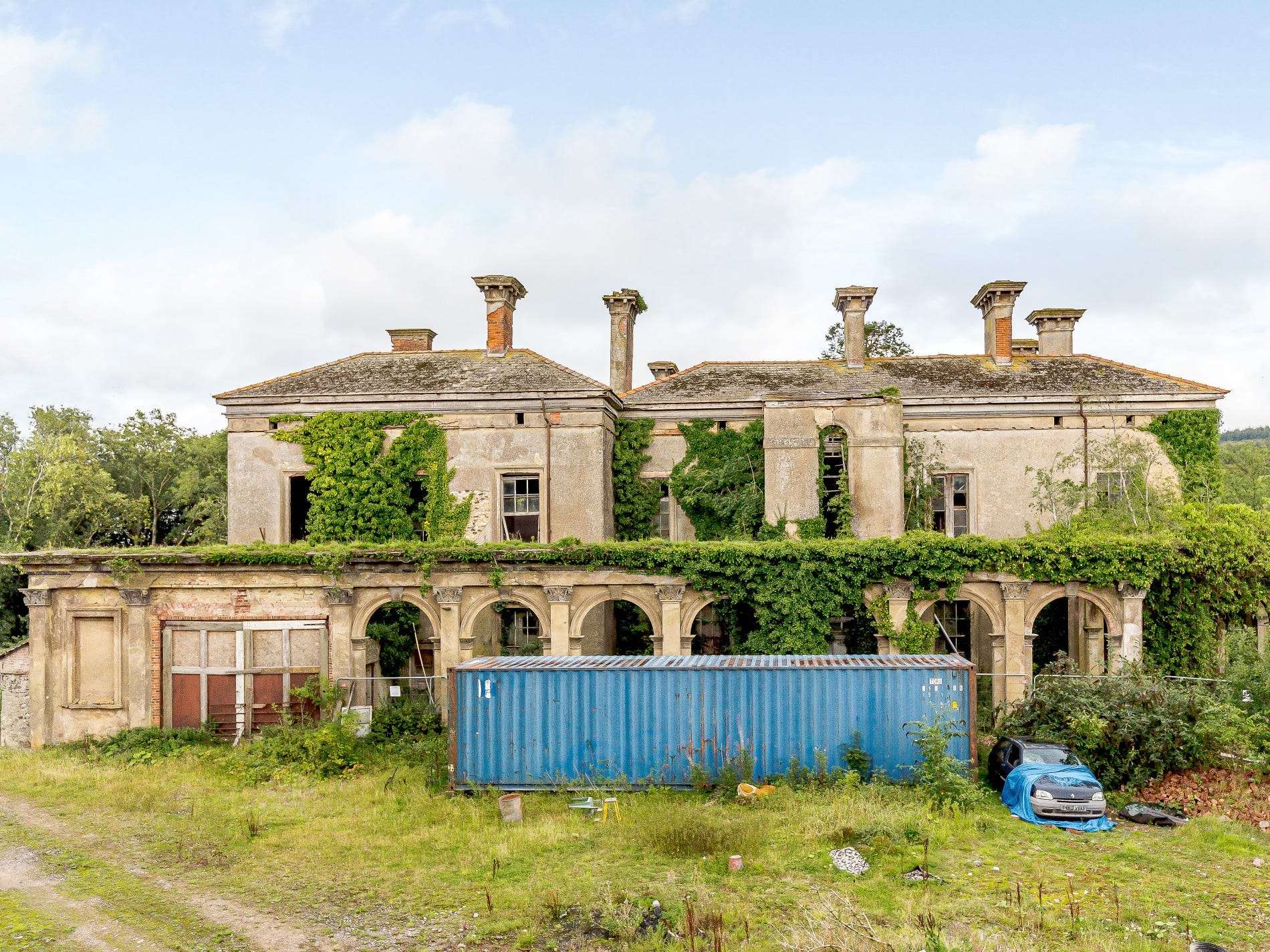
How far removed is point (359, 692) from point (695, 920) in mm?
13827

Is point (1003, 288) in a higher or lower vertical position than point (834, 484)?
higher

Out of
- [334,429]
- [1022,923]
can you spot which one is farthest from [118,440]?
[1022,923]

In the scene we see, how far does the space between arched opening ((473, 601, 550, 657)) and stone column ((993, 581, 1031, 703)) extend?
41.2 feet

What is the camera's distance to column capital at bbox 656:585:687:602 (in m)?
22.3

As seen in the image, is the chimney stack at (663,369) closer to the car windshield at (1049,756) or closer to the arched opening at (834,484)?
the arched opening at (834,484)

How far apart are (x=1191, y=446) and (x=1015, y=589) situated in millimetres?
9859

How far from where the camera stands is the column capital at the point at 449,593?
74.1 feet

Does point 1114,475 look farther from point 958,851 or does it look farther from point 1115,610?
point 958,851

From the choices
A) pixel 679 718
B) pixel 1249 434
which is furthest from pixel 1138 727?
pixel 1249 434

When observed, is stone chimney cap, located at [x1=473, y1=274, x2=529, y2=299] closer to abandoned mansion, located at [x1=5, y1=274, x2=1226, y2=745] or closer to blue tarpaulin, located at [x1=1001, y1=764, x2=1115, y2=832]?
abandoned mansion, located at [x1=5, y1=274, x2=1226, y2=745]

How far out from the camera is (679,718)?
57.5 ft

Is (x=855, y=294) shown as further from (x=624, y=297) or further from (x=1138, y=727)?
(x=1138, y=727)

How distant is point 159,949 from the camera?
11234mm

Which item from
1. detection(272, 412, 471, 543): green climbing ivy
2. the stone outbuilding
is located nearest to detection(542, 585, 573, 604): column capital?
detection(272, 412, 471, 543): green climbing ivy
